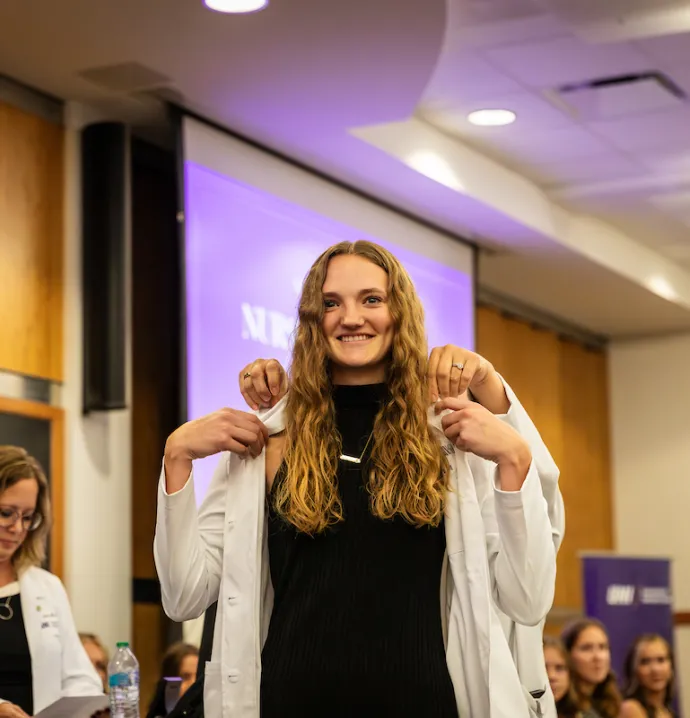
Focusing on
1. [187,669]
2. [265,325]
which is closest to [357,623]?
[187,669]

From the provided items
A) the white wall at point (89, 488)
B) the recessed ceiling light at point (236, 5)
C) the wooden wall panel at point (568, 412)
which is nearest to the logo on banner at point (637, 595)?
the wooden wall panel at point (568, 412)

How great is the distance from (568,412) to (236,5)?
6597 mm

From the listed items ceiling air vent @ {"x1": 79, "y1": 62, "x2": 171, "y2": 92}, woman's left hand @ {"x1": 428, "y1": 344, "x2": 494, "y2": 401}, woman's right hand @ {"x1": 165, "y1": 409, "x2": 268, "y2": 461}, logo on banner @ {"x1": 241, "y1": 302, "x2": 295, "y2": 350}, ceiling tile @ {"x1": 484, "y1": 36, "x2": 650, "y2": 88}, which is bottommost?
woman's right hand @ {"x1": 165, "y1": 409, "x2": 268, "y2": 461}

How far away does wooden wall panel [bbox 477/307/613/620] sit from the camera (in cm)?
991

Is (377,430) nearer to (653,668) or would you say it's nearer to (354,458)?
(354,458)

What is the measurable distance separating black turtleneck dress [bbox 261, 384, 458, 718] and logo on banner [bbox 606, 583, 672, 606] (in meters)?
6.67

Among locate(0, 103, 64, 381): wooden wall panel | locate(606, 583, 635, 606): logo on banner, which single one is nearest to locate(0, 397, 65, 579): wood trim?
locate(0, 103, 64, 381): wooden wall panel

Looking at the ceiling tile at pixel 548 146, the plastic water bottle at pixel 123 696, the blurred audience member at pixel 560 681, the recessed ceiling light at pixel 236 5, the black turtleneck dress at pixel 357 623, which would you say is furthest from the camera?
the ceiling tile at pixel 548 146

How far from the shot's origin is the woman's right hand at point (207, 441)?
219 cm

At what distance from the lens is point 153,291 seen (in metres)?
6.45

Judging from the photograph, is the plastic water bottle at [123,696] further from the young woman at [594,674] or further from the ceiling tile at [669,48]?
the ceiling tile at [669,48]

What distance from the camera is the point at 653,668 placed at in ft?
22.4

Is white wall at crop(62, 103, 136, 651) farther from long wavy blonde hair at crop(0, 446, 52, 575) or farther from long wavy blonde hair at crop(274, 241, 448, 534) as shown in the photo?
long wavy blonde hair at crop(274, 241, 448, 534)

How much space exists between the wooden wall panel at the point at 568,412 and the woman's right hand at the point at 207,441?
7.14 metres
